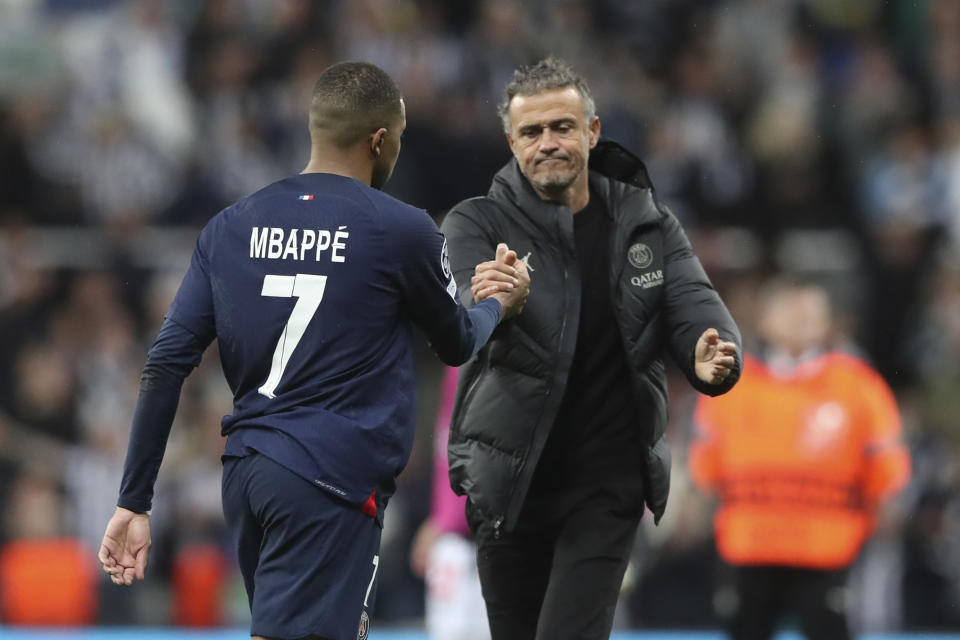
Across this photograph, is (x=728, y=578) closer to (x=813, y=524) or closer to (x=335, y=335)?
(x=813, y=524)

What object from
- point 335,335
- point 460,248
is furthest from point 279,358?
point 460,248

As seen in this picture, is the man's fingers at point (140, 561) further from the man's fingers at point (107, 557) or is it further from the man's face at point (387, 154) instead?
the man's face at point (387, 154)

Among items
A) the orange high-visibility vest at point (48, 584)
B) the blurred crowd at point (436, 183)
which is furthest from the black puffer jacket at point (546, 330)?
the orange high-visibility vest at point (48, 584)

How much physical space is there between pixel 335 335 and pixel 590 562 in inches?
50.8

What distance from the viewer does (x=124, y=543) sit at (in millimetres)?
4281

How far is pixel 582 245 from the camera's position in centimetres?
526

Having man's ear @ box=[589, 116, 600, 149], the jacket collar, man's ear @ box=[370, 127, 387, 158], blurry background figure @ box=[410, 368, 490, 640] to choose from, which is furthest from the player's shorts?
man's ear @ box=[370, 127, 387, 158]

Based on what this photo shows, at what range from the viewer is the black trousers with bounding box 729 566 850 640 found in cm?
763

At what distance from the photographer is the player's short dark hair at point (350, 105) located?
173 inches

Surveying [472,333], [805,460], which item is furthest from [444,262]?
[805,460]

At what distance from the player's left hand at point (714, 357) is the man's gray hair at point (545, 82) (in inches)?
34.3

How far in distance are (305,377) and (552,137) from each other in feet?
4.43

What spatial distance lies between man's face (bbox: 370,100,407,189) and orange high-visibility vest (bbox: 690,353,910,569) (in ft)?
12.5

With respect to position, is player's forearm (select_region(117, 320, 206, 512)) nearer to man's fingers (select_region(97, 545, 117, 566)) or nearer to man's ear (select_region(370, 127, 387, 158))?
man's fingers (select_region(97, 545, 117, 566))
